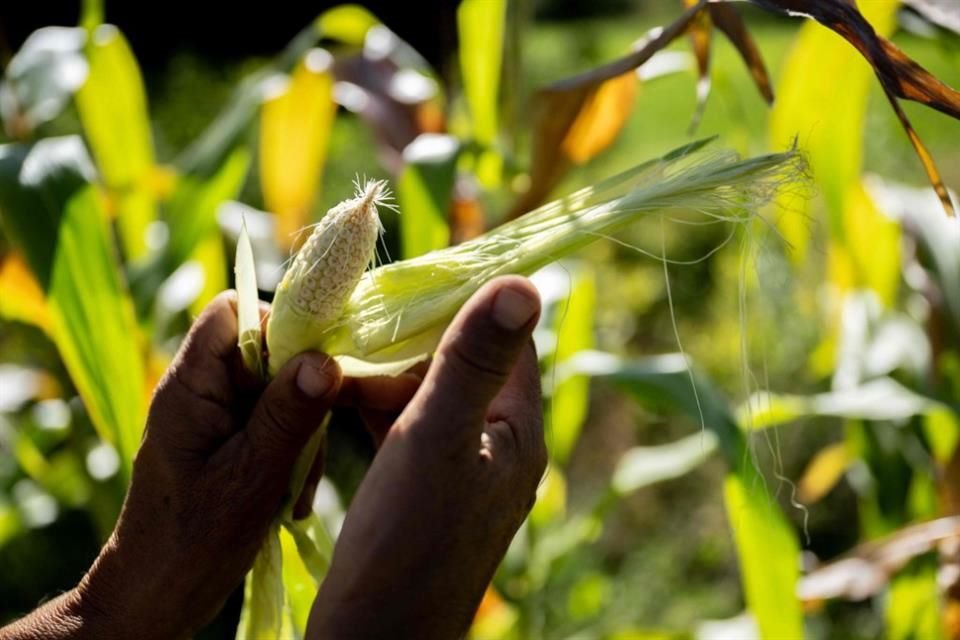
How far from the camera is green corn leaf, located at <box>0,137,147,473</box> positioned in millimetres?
1034

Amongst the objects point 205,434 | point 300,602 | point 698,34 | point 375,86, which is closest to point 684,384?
point 698,34

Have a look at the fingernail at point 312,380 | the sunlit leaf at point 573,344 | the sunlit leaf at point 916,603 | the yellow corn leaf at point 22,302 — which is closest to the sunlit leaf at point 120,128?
the yellow corn leaf at point 22,302

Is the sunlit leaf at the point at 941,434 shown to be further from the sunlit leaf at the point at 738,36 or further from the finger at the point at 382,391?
the finger at the point at 382,391

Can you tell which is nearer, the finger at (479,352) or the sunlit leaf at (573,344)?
the finger at (479,352)

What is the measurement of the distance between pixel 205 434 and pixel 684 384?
1.89 ft

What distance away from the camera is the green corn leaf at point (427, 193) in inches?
44.8

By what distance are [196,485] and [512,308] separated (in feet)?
0.84

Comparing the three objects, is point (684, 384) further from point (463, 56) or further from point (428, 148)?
point (463, 56)

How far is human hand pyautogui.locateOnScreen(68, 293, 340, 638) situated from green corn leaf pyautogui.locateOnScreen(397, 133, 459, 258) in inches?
18.2

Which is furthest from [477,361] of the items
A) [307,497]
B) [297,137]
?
[297,137]

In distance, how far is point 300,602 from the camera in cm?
86

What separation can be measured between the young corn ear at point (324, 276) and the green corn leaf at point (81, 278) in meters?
0.42

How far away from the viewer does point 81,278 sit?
104 centimetres

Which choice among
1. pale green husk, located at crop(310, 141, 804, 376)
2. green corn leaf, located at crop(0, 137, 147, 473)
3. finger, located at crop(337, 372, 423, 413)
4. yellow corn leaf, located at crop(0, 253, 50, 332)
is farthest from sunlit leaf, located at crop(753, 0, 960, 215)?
yellow corn leaf, located at crop(0, 253, 50, 332)
